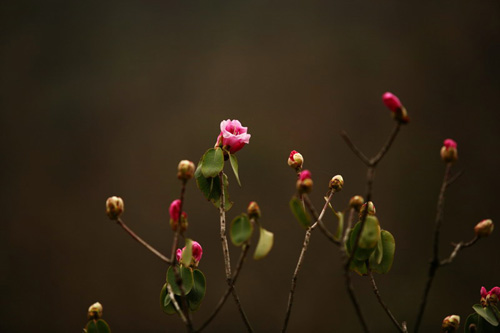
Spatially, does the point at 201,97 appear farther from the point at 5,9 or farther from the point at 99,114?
the point at 5,9

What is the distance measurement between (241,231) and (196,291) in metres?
0.18

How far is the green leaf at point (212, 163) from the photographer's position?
626mm

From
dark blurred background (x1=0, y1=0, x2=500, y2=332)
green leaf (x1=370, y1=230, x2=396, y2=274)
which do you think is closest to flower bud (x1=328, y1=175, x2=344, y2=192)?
green leaf (x1=370, y1=230, x2=396, y2=274)

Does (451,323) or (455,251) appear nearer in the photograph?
(455,251)

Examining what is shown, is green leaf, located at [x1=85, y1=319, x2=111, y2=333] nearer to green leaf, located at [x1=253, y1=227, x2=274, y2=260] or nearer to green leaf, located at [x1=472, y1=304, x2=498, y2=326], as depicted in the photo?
green leaf, located at [x1=253, y1=227, x2=274, y2=260]

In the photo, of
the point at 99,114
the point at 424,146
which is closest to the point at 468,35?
the point at 424,146

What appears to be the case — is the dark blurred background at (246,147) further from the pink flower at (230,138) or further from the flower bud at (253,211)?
the flower bud at (253,211)

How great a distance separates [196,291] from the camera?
24.3 inches

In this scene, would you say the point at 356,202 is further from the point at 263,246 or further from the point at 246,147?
the point at 246,147

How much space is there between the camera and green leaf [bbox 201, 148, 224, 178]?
63 centimetres

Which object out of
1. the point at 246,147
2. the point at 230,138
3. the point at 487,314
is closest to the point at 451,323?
the point at 487,314

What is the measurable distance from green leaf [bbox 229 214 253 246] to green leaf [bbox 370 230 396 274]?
22cm

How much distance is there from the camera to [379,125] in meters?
2.23

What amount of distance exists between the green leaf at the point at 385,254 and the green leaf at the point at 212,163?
25cm
